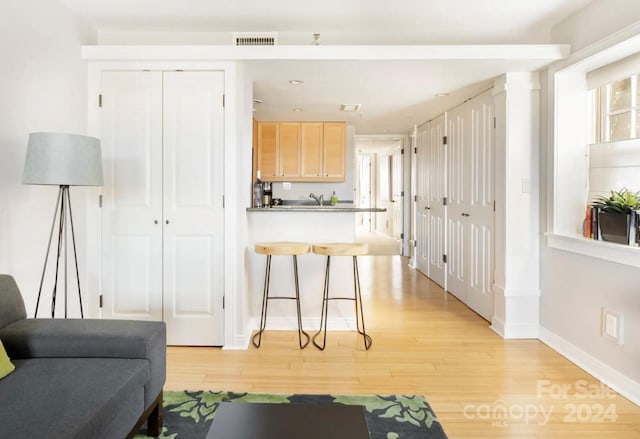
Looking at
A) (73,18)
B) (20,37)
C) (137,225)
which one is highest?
(73,18)

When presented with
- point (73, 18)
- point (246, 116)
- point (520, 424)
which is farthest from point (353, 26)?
point (520, 424)

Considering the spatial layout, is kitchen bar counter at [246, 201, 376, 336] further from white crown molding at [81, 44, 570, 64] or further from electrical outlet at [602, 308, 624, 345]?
electrical outlet at [602, 308, 624, 345]

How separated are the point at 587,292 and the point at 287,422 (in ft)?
7.95

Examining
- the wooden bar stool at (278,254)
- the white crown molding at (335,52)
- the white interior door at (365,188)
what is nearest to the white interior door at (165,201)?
the white crown molding at (335,52)

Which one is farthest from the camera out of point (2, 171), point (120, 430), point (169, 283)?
point (169, 283)

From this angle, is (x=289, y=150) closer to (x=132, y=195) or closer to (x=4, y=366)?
(x=132, y=195)

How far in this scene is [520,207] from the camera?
134 inches

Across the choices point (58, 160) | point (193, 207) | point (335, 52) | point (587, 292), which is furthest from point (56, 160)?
point (587, 292)

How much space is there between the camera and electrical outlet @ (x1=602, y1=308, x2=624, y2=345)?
2.47 m

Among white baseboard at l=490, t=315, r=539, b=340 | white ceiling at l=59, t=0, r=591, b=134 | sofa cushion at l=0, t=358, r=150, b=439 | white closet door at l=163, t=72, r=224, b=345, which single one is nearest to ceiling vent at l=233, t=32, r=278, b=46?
white ceiling at l=59, t=0, r=591, b=134

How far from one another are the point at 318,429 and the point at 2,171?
2.24 m

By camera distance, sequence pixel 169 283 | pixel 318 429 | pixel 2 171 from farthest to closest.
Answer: pixel 169 283, pixel 2 171, pixel 318 429

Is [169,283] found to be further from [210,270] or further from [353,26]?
[353,26]

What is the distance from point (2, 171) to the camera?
2.30 metres
